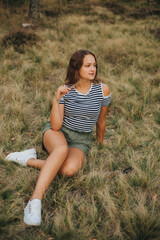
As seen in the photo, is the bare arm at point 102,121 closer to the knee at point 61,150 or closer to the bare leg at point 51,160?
the bare leg at point 51,160

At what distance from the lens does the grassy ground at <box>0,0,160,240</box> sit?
1654 mm

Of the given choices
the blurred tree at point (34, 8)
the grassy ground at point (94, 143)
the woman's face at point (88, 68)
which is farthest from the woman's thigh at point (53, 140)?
the blurred tree at point (34, 8)

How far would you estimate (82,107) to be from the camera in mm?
2332

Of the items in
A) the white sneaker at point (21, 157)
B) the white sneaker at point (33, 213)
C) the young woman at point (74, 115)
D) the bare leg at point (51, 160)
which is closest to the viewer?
the white sneaker at point (33, 213)

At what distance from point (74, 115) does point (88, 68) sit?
58 cm

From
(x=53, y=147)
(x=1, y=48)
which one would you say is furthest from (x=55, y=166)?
(x=1, y=48)

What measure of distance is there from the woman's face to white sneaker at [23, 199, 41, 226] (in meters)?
1.43

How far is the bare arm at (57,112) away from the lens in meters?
2.09

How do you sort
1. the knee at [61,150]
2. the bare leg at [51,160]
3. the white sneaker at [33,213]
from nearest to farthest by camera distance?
the white sneaker at [33,213] → the bare leg at [51,160] → the knee at [61,150]

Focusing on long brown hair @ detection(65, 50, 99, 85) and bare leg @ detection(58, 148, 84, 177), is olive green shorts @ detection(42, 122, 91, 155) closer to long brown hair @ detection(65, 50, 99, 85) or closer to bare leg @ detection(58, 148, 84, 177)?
bare leg @ detection(58, 148, 84, 177)

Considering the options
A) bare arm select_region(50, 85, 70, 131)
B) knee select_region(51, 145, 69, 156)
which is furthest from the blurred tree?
knee select_region(51, 145, 69, 156)

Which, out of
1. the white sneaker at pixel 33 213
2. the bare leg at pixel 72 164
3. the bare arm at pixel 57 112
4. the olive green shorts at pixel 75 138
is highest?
the bare arm at pixel 57 112

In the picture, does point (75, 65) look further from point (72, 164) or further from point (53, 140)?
point (72, 164)

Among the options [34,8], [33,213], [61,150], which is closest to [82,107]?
[61,150]
